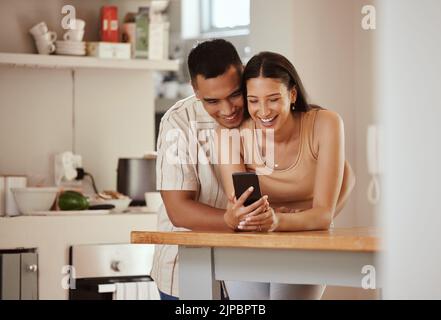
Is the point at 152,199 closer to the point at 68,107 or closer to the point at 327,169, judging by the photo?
the point at 68,107

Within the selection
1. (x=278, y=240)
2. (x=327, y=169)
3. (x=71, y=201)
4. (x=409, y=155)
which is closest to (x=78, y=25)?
(x=71, y=201)

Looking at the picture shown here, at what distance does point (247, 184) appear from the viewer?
1410 millimetres

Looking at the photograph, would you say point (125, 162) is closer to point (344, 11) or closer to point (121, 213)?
point (121, 213)

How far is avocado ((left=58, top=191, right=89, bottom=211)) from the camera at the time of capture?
7.95 ft

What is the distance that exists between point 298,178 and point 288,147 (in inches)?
2.4

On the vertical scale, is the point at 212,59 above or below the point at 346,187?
above

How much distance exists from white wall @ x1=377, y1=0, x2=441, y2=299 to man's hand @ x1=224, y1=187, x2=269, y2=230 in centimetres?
61

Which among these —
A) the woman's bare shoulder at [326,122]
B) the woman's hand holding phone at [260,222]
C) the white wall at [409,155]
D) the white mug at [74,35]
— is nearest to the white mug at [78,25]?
the white mug at [74,35]

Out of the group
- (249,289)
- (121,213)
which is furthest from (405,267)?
(121,213)

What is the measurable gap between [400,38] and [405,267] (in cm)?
22

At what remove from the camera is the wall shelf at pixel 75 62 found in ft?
8.32

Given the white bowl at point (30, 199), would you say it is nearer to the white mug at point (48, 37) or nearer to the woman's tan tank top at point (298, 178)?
the white mug at point (48, 37)

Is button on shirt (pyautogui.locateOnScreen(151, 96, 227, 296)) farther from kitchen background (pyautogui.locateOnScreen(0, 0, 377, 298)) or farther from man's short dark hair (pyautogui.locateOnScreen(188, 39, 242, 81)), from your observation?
kitchen background (pyautogui.locateOnScreen(0, 0, 377, 298))

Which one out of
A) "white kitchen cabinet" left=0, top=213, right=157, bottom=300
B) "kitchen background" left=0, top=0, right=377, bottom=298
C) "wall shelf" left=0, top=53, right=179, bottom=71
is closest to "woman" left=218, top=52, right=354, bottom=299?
"kitchen background" left=0, top=0, right=377, bottom=298
